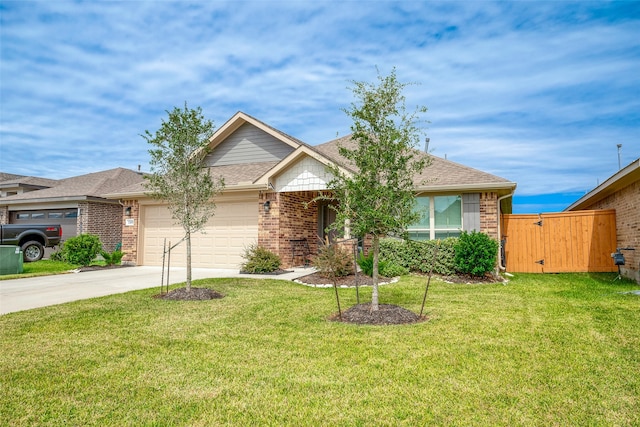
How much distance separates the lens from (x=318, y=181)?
1277cm

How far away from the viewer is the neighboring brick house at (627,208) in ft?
31.9

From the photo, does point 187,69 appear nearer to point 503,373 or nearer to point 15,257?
point 15,257

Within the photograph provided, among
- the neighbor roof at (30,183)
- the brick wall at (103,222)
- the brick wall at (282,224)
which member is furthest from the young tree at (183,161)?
the neighbor roof at (30,183)

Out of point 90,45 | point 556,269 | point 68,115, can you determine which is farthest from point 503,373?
point 68,115

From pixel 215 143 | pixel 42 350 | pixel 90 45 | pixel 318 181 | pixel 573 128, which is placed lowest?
pixel 42 350

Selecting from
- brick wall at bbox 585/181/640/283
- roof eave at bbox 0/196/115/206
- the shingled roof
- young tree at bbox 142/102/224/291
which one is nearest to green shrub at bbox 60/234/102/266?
roof eave at bbox 0/196/115/206

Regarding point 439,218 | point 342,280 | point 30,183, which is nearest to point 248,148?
point 342,280

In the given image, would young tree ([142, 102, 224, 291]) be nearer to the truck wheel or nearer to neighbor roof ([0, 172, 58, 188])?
the truck wheel

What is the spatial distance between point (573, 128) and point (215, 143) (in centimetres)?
1560

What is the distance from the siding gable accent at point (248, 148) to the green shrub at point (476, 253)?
23.7ft

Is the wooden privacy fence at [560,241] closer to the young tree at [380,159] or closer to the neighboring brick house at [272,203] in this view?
the neighboring brick house at [272,203]

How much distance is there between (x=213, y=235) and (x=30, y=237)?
871 centimetres

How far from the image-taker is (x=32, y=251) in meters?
17.0

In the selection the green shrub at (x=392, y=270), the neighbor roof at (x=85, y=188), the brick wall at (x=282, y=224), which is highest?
the neighbor roof at (x=85, y=188)
